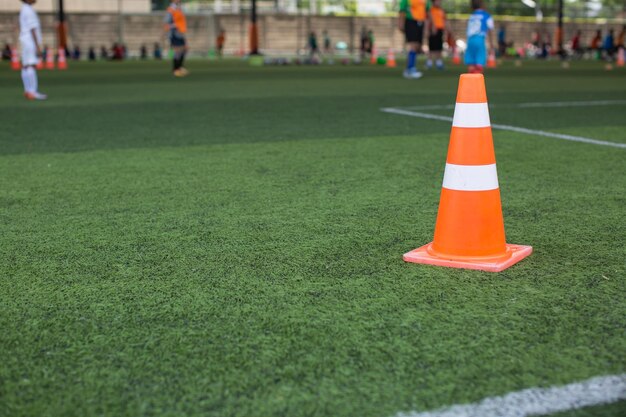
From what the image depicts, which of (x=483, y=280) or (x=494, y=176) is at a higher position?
(x=494, y=176)

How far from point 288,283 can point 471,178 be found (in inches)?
33.9

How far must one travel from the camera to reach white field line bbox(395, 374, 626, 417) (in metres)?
1.79

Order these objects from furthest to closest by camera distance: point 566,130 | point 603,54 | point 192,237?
point 603,54 → point 566,130 → point 192,237

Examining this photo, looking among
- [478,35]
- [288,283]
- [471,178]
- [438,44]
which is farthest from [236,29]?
[288,283]

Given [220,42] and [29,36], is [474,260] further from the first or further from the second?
[220,42]

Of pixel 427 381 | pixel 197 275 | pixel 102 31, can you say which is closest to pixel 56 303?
pixel 197 275

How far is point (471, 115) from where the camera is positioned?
317 centimetres

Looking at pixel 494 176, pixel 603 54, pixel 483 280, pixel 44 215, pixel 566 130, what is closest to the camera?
pixel 483 280

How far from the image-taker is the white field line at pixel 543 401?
5.87 feet

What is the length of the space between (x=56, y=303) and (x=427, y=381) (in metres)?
1.28

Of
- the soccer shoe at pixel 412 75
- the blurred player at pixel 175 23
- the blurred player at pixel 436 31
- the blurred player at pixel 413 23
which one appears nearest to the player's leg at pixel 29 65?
the blurred player at pixel 175 23

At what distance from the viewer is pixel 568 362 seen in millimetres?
2062

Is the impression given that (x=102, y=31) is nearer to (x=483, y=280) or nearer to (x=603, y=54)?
(x=603, y=54)

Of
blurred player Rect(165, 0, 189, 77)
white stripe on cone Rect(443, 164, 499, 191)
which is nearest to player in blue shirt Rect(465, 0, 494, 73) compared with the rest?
blurred player Rect(165, 0, 189, 77)
